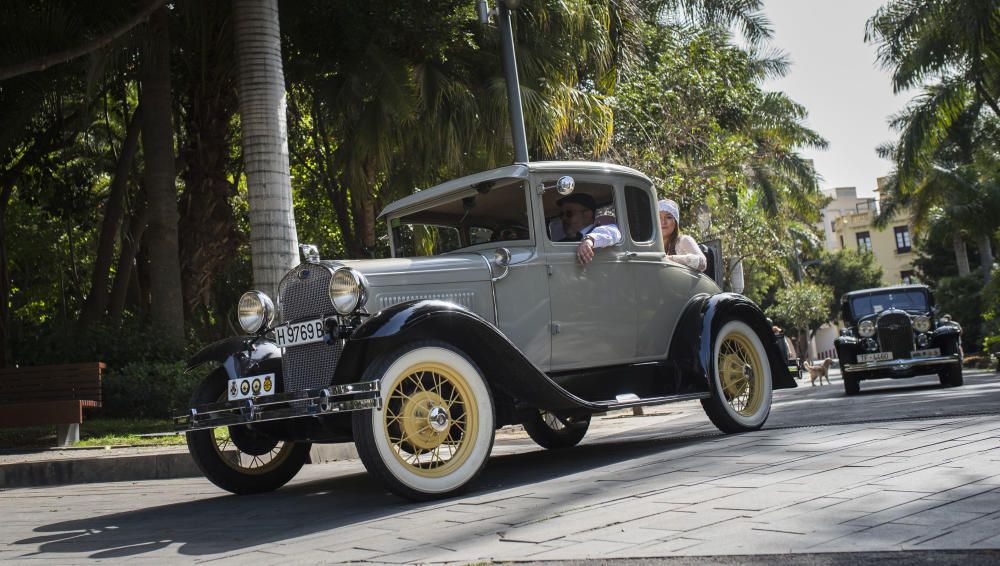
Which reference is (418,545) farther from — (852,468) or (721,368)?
(721,368)

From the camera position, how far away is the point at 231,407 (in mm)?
5645

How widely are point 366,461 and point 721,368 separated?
347cm

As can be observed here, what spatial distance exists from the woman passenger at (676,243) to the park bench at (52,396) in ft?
21.0

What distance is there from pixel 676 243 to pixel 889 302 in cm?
996

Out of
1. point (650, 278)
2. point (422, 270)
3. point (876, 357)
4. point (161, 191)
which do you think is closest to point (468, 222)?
point (422, 270)

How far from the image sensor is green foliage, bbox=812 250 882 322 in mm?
64812

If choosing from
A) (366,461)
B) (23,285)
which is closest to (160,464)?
(366,461)

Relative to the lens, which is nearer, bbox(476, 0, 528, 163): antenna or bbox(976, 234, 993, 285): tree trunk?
bbox(476, 0, 528, 163): antenna

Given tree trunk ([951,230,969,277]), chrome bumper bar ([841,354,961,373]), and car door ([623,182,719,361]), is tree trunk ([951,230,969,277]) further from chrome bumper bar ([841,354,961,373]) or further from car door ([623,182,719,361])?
car door ([623,182,719,361])

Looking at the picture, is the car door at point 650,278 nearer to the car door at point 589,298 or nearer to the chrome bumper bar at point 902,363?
the car door at point 589,298

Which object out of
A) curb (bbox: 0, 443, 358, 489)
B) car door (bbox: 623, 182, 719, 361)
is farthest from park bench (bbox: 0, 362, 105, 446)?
car door (bbox: 623, 182, 719, 361)

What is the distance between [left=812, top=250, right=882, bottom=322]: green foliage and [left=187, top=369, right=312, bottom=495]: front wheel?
61862 millimetres

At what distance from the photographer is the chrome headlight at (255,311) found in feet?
20.5

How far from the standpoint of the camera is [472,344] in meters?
5.76
